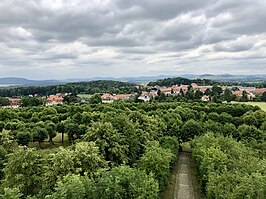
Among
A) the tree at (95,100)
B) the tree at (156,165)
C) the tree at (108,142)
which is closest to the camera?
the tree at (156,165)

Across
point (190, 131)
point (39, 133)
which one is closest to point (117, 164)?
point (39, 133)

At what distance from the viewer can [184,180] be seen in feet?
116

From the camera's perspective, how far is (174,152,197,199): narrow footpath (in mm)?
30547

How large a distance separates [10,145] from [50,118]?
66.6ft

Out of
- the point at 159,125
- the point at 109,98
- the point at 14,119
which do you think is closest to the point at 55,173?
the point at 159,125

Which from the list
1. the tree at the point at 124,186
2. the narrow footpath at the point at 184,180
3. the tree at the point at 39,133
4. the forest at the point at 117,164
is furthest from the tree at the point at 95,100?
the tree at the point at 124,186

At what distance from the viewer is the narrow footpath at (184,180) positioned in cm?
3055

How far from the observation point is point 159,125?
165ft

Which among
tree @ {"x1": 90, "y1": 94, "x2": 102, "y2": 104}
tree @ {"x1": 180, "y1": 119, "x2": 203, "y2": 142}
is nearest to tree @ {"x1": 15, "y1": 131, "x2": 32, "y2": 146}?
tree @ {"x1": 180, "y1": 119, "x2": 203, "y2": 142}

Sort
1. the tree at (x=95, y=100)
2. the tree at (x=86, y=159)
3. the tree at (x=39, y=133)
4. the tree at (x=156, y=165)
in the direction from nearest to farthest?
the tree at (x=86, y=159) < the tree at (x=156, y=165) < the tree at (x=39, y=133) < the tree at (x=95, y=100)

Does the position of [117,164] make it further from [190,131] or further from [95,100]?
[95,100]

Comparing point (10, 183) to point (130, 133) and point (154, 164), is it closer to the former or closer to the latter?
point (154, 164)

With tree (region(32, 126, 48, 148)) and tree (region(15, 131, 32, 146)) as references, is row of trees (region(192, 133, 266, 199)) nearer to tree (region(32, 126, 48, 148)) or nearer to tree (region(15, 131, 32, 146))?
tree (region(32, 126, 48, 148))

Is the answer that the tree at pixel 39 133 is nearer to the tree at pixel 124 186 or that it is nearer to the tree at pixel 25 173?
the tree at pixel 25 173
